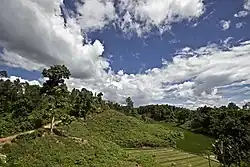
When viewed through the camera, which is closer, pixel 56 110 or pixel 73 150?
pixel 73 150

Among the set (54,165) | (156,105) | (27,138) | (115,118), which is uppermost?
(156,105)

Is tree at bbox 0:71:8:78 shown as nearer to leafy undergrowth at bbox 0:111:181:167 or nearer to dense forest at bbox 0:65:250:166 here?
dense forest at bbox 0:65:250:166

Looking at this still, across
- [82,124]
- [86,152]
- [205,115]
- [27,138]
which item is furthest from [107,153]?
[205,115]

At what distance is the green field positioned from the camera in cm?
6273

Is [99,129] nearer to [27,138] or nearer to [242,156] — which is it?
[27,138]

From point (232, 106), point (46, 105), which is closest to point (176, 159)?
point (46, 105)

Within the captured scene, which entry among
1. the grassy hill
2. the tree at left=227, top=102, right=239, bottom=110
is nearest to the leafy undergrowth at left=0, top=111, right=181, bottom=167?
the grassy hill

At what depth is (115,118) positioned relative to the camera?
8725 centimetres

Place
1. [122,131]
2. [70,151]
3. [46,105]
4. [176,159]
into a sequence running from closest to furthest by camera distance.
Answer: [70,151] → [176,159] → [46,105] → [122,131]

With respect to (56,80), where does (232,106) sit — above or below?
above

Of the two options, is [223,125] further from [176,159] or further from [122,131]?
[176,159]

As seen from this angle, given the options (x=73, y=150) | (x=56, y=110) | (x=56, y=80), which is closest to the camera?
(x=73, y=150)

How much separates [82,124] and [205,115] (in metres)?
74.5

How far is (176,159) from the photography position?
67.1m
